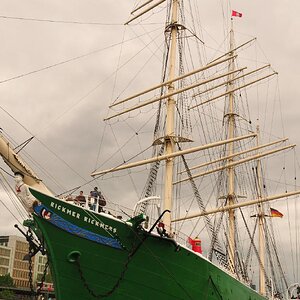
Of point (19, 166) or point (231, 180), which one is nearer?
point (19, 166)

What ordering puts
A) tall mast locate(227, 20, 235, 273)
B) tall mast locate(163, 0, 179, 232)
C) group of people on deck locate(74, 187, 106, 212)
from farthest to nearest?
tall mast locate(227, 20, 235, 273) → tall mast locate(163, 0, 179, 232) → group of people on deck locate(74, 187, 106, 212)

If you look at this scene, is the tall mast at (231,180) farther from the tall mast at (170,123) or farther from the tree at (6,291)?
the tree at (6,291)

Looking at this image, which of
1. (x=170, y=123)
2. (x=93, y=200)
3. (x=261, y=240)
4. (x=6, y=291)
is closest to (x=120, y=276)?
(x=93, y=200)

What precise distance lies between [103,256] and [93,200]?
2.09 m

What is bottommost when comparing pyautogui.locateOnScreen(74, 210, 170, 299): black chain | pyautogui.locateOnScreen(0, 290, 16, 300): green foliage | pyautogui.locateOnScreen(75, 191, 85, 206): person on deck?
pyautogui.locateOnScreen(74, 210, 170, 299): black chain

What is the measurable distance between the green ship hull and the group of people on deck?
A: 0.74 m

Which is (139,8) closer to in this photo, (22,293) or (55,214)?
(55,214)

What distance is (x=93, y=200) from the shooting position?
1766 cm

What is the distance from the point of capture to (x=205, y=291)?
1959 cm

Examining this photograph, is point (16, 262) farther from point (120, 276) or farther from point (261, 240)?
point (120, 276)

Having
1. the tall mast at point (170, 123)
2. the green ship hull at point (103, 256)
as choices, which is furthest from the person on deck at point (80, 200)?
Answer: the tall mast at point (170, 123)

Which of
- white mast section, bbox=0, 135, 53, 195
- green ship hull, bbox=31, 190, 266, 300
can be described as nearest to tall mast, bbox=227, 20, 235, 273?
green ship hull, bbox=31, 190, 266, 300

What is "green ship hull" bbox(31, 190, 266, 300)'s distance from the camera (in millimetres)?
16531

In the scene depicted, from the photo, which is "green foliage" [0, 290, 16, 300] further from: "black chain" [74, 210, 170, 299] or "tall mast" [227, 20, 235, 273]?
"black chain" [74, 210, 170, 299]
